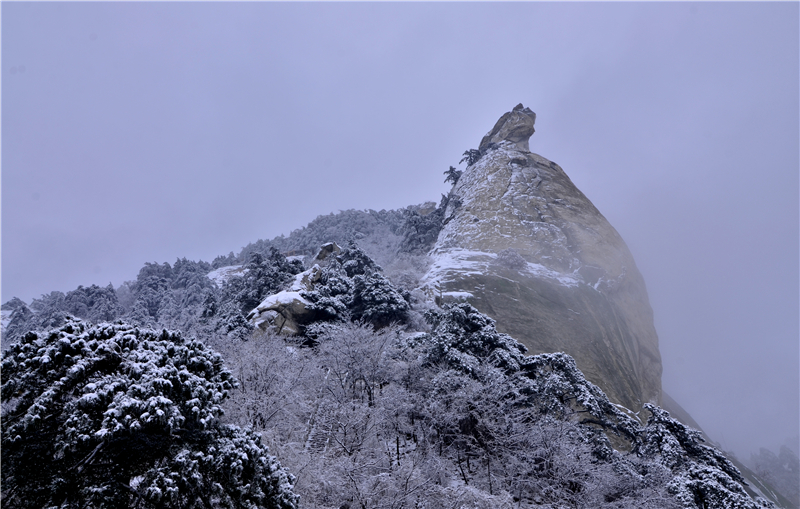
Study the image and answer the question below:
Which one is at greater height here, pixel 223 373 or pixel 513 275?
pixel 513 275

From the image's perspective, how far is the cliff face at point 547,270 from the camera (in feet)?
101

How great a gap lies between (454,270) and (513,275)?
5.25m

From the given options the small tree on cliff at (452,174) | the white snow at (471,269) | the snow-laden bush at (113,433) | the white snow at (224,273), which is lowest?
the snow-laden bush at (113,433)

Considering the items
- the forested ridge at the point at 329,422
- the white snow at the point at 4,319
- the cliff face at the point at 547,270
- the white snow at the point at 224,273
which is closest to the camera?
the forested ridge at the point at 329,422

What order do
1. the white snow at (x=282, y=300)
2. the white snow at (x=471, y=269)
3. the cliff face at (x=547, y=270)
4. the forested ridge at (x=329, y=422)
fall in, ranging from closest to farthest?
the forested ridge at (x=329, y=422)
the white snow at (x=282, y=300)
the cliff face at (x=547, y=270)
the white snow at (x=471, y=269)

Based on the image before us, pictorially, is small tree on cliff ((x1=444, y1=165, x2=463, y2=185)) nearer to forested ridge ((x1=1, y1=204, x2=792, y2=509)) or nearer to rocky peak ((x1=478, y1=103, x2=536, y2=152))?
rocky peak ((x1=478, y1=103, x2=536, y2=152))

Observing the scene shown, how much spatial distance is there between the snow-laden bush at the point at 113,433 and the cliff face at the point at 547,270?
24385 mm

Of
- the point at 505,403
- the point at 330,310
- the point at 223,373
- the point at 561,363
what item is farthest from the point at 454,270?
the point at 223,373

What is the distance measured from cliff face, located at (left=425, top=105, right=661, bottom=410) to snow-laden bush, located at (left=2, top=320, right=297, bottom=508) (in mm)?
24385

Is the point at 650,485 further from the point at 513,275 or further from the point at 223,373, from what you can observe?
the point at 513,275

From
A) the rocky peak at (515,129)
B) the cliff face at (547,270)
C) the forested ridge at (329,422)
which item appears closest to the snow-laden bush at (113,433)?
the forested ridge at (329,422)

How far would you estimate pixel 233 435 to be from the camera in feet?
26.7

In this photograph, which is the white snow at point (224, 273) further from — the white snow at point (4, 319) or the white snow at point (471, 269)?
the white snow at point (471, 269)

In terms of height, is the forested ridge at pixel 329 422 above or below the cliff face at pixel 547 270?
below
